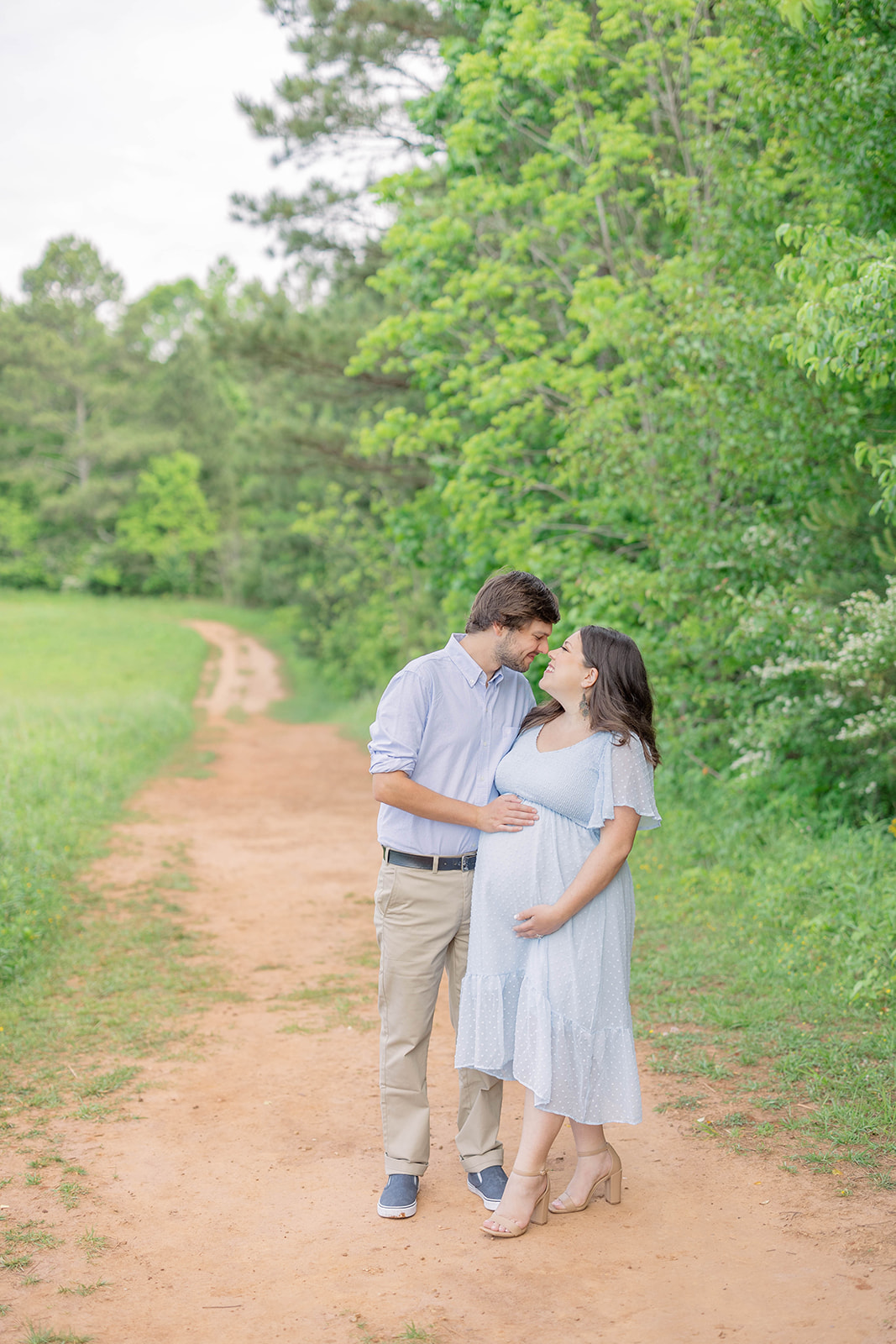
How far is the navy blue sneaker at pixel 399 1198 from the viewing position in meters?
3.86

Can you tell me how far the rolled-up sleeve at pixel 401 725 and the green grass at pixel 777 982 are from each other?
83.0 inches

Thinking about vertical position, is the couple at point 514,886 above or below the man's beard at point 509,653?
below

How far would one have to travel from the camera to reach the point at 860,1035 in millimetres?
5316

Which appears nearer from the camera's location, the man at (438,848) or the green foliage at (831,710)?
the man at (438,848)

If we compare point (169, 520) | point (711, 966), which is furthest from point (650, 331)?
point (169, 520)

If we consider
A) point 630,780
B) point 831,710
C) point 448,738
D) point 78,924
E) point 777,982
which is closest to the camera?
point 630,780

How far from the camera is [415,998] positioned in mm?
3920

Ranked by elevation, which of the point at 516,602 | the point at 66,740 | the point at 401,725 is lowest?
the point at 66,740

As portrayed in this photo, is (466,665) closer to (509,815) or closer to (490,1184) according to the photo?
(509,815)

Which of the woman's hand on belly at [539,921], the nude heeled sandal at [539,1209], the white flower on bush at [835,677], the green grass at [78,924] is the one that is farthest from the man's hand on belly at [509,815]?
the white flower on bush at [835,677]

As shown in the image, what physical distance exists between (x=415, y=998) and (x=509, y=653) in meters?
1.24

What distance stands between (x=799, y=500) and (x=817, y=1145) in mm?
5539

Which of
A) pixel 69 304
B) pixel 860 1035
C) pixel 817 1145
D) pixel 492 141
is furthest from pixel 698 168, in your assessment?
pixel 69 304

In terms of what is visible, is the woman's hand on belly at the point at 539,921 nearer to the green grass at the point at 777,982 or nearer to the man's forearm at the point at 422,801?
the man's forearm at the point at 422,801
